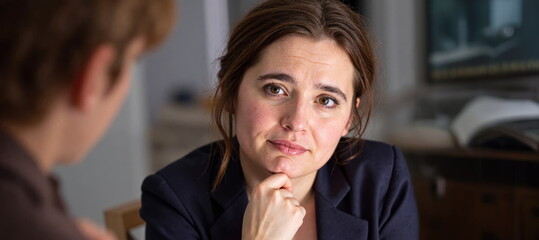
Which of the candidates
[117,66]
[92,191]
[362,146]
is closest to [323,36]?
[362,146]

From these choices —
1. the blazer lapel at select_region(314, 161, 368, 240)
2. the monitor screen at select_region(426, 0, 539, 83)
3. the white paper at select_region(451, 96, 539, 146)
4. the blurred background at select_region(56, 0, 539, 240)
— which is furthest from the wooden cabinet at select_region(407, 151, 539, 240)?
the blazer lapel at select_region(314, 161, 368, 240)

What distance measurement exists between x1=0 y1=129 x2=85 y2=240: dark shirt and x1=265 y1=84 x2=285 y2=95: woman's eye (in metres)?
0.64

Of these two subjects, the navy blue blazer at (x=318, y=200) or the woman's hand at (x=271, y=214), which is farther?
the navy blue blazer at (x=318, y=200)

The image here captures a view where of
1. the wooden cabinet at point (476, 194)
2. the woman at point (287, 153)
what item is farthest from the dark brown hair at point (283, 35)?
the wooden cabinet at point (476, 194)

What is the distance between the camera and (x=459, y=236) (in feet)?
7.83

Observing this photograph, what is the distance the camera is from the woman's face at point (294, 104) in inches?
42.7

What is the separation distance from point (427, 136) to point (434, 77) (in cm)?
78

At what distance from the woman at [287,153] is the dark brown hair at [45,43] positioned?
602 mm

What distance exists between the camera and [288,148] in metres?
1.09

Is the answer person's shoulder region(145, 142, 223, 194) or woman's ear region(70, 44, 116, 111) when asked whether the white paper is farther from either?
woman's ear region(70, 44, 116, 111)

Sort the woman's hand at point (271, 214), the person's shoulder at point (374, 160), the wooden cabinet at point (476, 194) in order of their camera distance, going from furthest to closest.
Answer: the wooden cabinet at point (476, 194) < the person's shoulder at point (374, 160) < the woman's hand at point (271, 214)

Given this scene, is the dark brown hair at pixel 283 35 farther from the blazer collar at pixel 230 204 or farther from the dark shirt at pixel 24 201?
the dark shirt at pixel 24 201

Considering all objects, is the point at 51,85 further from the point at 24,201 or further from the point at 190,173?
the point at 190,173

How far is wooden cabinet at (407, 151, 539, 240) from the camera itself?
210 cm
